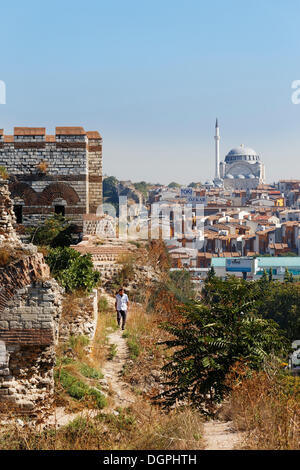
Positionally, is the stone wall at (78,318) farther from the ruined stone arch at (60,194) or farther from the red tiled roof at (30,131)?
the red tiled roof at (30,131)

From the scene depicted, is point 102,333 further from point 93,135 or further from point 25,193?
point 93,135

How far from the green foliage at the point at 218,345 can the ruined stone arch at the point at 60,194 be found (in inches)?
334

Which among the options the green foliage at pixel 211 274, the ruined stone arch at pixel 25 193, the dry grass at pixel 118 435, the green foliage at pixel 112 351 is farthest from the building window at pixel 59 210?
the dry grass at pixel 118 435

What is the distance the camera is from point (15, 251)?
19.2 ft

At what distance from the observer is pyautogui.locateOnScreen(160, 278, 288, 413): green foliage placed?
5.39 meters

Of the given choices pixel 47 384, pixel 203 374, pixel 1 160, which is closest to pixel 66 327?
pixel 47 384

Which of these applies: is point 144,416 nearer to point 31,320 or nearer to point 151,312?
point 31,320

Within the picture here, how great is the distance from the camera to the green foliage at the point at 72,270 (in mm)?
8914

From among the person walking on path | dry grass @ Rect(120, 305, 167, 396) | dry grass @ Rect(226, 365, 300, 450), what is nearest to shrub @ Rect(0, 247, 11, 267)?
dry grass @ Rect(120, 305, 167, 396)

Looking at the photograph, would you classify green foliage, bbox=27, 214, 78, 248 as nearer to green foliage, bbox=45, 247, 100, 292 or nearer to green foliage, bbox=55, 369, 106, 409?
green foliage, bbox=45, 247, 100, 292

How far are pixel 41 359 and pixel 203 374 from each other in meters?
1.56

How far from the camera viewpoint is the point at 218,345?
18.1 feet

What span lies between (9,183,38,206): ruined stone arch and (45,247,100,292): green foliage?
485 centimetres
